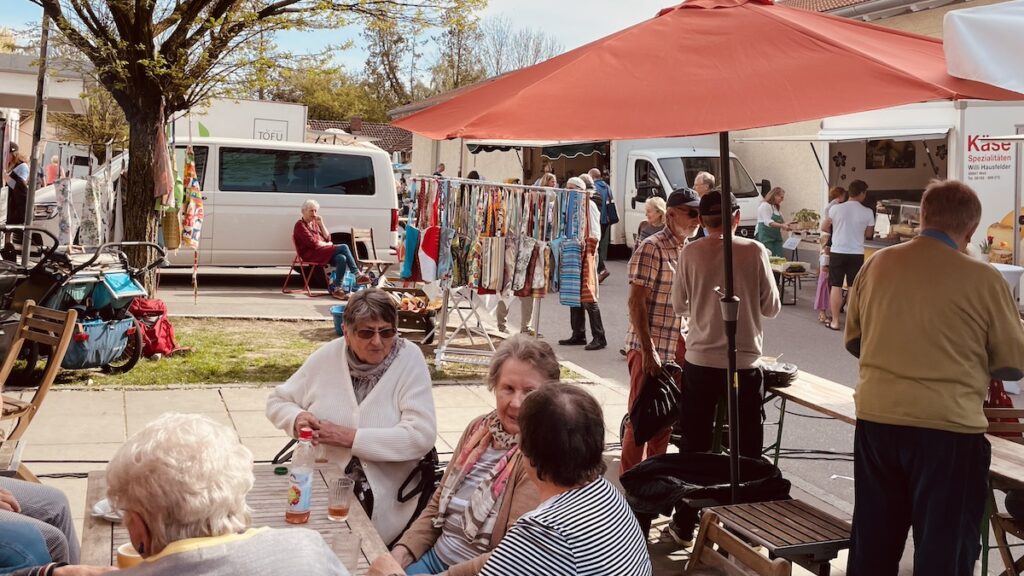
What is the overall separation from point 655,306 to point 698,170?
50.0 ft

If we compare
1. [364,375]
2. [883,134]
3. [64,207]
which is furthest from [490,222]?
[883,134]

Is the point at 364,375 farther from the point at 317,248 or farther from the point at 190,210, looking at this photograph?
the point at 317,248

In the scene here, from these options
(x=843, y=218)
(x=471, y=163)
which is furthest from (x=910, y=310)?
(x=471, y=163)

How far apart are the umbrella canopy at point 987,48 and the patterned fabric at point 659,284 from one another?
8.62ft

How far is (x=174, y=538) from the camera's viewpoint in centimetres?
223

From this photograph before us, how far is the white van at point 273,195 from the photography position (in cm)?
1516

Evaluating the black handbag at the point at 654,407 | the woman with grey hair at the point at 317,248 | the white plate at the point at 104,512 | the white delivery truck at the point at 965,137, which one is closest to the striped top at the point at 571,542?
the white plate at the point at 104,512

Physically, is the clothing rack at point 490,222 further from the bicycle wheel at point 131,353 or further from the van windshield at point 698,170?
the van windshield at point 698,170

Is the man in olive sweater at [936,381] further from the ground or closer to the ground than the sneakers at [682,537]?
further from the ground

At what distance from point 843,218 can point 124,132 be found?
25386 millimetres

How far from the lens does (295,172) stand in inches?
628

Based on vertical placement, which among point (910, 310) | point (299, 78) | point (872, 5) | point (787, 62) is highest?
point (872, 5)

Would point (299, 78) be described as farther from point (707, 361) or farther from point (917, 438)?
point (917, 438)

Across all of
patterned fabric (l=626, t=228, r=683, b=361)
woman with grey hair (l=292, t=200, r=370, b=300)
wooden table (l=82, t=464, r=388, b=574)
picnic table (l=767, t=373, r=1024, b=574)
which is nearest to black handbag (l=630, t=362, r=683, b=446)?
patterned fabric (l=626, t=228, r=683, b=361)
